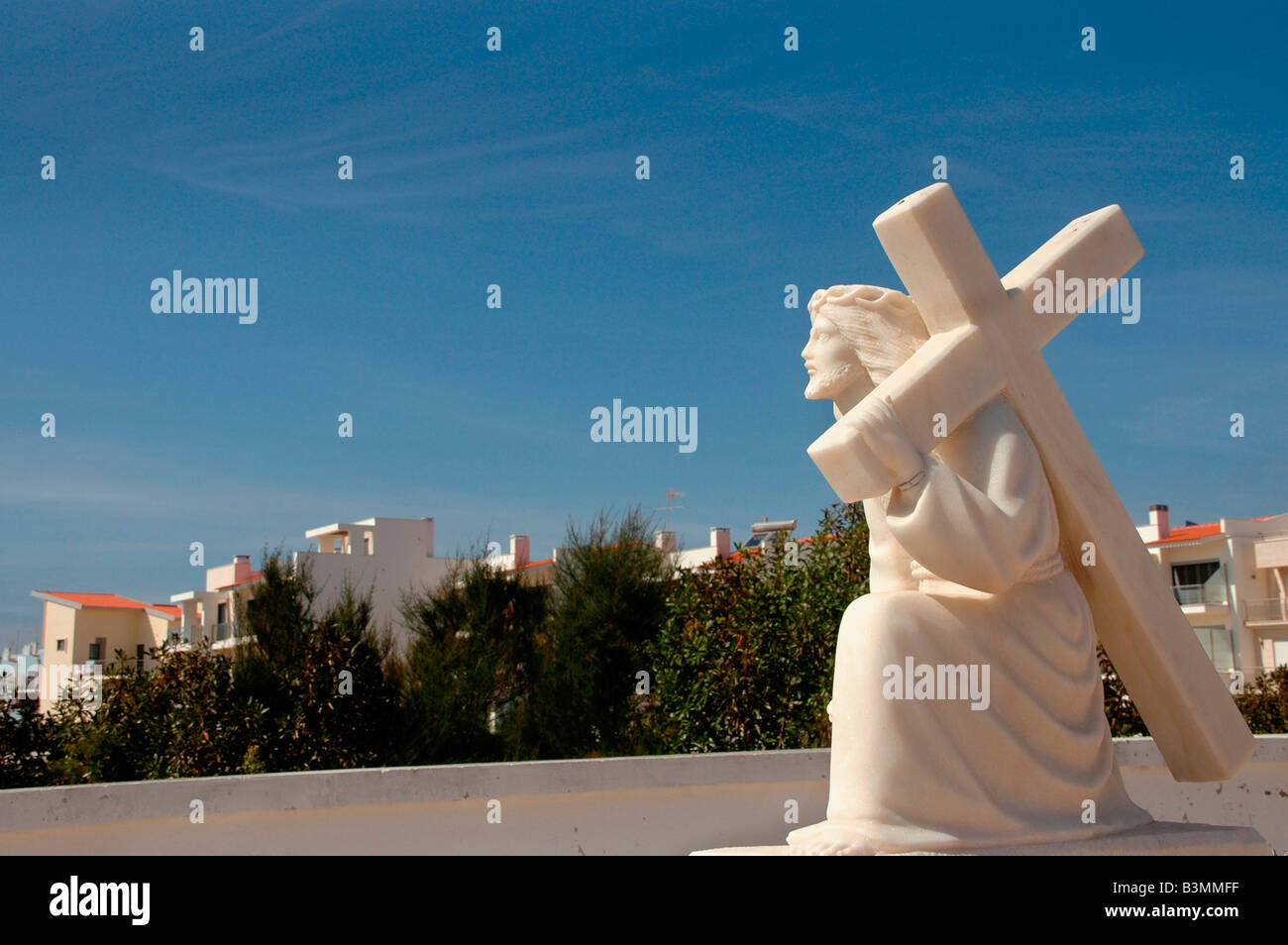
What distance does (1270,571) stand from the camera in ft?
113

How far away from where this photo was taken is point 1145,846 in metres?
4.58

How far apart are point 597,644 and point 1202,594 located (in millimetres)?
22268

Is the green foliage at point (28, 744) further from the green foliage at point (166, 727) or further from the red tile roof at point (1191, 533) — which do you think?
the red tile roof at point (1191, 533)

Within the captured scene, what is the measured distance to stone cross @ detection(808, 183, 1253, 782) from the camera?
5.06 metres

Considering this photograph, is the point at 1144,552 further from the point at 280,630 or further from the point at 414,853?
the point at 280,630

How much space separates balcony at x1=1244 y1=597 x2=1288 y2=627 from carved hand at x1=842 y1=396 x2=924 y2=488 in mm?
33752

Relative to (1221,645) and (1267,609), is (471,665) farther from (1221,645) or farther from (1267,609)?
(1267,609)

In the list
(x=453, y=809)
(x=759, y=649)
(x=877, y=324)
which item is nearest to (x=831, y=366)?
(x=877, y=324)

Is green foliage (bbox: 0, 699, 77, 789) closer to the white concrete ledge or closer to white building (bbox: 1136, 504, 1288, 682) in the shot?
the white concrete ledge

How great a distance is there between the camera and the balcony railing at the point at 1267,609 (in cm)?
3384

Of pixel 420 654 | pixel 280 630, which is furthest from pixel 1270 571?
pixel 280 630

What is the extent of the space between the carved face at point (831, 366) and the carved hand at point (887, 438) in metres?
0.62
